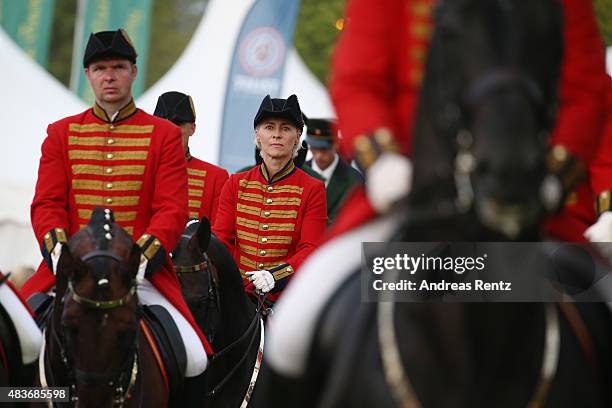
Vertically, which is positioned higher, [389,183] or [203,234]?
[203,234]

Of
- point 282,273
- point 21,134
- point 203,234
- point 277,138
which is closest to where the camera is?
point 203,234

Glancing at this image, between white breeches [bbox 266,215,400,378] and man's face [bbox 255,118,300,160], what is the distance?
4.68m

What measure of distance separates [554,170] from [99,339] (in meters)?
2.84

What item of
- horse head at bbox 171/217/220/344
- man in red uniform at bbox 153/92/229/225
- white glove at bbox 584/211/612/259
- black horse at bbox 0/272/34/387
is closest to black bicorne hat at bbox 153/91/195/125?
man in red uniform at bbox 153/92/229/225

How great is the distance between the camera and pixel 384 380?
391cm

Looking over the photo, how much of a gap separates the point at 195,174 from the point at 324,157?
2881 millimetres

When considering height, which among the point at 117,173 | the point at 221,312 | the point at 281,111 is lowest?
the point at 221,312

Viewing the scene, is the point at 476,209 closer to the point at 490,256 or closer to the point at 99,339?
the point at 490,256

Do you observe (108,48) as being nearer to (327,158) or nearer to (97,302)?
(97,302)

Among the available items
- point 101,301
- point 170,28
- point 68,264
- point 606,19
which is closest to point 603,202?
point 101,301

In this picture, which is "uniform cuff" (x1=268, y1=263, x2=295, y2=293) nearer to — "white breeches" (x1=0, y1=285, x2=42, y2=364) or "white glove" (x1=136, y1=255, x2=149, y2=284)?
"white glove" (x1=136, y1=255, x2=149, y2=284)

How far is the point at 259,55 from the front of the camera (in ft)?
57.5

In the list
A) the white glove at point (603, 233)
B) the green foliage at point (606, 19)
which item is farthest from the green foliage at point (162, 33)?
the white glove at point (603, 233)

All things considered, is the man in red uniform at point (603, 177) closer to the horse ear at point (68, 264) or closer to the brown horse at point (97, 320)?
the brown horse at point (97, 320)
